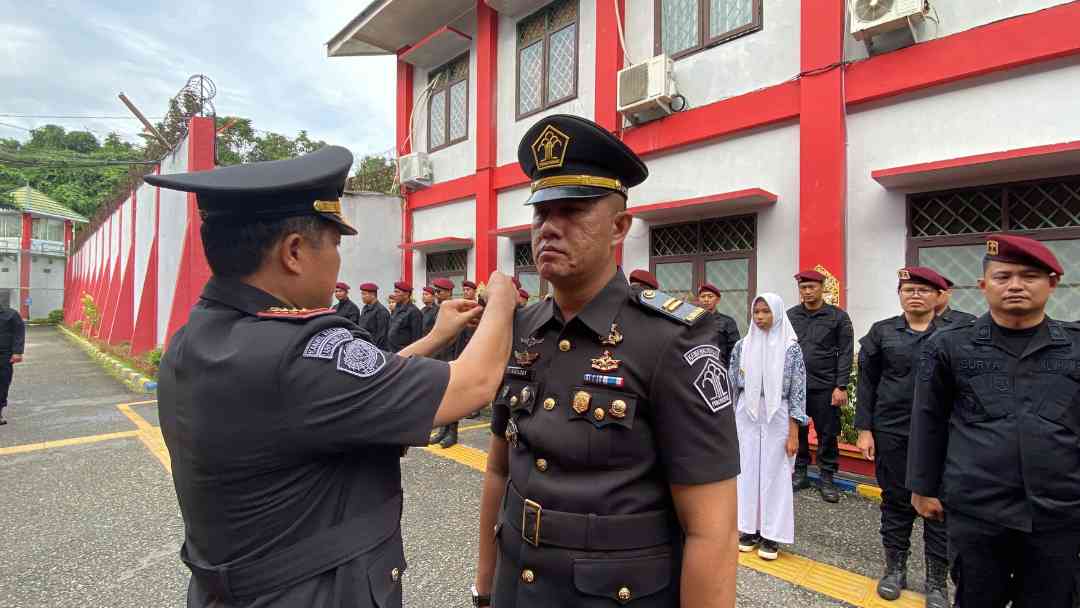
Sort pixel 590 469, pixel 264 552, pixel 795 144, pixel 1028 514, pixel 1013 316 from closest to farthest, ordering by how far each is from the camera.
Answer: pixel 264 552, pixel 590 469, pixel 1028 514, pixel 1013 316, pixel 795 144

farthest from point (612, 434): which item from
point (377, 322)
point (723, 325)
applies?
point (377, 322)

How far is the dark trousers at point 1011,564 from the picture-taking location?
6.88 ft

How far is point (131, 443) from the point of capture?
6.25 m

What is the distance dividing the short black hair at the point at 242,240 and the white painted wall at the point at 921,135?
5644 millimetres

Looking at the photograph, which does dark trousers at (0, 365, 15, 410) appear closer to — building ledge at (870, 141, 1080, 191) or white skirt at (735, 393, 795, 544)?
white skirt at (735, 393, 795, 544)

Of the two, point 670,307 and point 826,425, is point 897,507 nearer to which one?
point 826,425

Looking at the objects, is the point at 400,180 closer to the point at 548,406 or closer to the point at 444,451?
the point at 444,451

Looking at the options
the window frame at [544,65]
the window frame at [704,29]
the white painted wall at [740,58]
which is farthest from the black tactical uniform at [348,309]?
the window frame at [704,29]

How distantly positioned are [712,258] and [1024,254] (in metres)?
4.65

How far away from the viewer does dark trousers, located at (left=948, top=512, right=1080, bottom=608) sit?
6.88 feet

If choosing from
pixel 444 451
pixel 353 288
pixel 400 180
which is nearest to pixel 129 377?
pixel 353 288

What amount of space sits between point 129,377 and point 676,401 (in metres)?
12.6

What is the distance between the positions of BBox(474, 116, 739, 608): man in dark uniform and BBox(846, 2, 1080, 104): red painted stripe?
16.7ft

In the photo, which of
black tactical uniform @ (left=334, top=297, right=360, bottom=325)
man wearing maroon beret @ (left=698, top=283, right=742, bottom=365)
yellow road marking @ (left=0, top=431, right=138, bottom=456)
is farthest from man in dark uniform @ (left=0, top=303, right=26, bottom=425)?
man wearing maroon beret @ (left=698, top=283, right=742, bottom=365)
